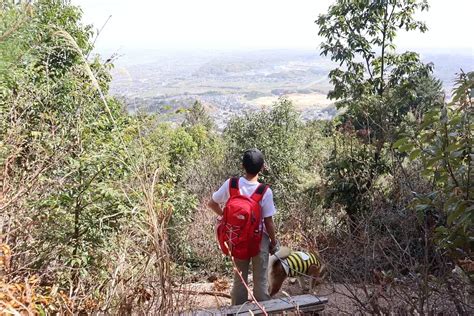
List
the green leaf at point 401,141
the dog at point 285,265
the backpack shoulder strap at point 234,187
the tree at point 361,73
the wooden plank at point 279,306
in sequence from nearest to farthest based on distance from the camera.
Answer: the green leaf at point 401,141 < the wooden plank at point 279,306 < the backpack shoulder strap at point 234,187 < the dog at point 285,265 < the tree at point 361,73

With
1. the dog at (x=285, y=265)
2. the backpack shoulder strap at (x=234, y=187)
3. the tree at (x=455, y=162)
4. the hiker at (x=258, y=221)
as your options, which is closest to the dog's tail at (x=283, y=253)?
the dog at (x=285, y=265)

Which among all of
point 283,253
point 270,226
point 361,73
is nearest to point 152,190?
point 270,226

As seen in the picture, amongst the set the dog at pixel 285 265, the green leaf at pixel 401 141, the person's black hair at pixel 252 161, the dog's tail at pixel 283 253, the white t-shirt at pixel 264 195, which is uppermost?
the green leaf at pixel 401 141

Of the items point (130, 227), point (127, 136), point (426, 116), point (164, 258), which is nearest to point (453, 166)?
point (426, 116)

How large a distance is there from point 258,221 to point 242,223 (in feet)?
0.39

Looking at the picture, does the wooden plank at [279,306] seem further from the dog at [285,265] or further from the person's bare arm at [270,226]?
the dog at [285,265]

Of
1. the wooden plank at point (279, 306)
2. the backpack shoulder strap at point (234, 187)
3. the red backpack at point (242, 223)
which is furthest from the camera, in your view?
the backpack shoulder strap at point (234, 187)

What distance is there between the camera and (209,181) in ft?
39.9

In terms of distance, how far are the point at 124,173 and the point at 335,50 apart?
4.50m

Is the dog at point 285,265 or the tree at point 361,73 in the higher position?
the tree at point 361,73

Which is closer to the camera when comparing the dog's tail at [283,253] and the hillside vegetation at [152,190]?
the hillside vegetation at [152,190]

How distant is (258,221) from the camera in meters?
2.97

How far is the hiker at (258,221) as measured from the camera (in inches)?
118

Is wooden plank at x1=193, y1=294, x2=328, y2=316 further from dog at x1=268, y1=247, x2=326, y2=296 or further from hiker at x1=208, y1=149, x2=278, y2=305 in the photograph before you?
dog at x1=268, y1=247, x2=326, y2=296
